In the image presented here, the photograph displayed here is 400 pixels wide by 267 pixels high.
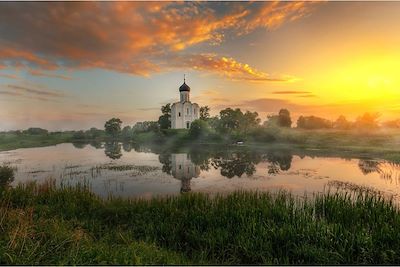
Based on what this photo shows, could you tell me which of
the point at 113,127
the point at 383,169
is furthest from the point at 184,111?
the point at 383,169

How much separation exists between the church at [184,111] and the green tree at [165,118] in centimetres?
444

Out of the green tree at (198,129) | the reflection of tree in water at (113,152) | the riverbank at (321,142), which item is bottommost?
the reflection of tree in water at (113,152)

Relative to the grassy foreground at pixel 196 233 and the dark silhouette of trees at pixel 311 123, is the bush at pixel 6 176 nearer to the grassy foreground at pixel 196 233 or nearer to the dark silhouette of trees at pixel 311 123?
the grassy foreground at pixel 196 233

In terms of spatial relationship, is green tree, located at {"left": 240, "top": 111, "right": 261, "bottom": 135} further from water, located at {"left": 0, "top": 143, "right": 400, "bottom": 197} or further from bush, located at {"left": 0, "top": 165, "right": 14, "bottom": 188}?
bush, located at {"left": 0, "top": 165, "right": 14, "bottom": 188}

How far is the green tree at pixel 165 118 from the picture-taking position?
3209 inches

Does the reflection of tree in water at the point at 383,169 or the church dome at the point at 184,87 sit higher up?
the church dome at the point at 184,87

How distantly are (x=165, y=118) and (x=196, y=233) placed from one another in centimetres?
7447

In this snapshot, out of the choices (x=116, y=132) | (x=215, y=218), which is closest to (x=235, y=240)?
(x=215, y=218)

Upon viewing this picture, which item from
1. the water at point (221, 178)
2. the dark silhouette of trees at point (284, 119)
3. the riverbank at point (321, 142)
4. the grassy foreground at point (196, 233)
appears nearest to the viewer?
the grassy foreground at point (196, 233)

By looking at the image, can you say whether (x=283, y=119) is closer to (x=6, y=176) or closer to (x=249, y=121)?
(x=249, y=121)

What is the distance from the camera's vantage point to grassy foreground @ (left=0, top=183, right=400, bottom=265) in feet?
20.5

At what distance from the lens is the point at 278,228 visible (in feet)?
27.9

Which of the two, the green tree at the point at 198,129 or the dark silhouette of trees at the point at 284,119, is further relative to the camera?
the dark silhouette of trees at the point at 284,119

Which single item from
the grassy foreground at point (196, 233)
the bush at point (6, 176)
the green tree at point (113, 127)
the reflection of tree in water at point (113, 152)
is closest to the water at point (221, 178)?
the bush at point (6, 176)
